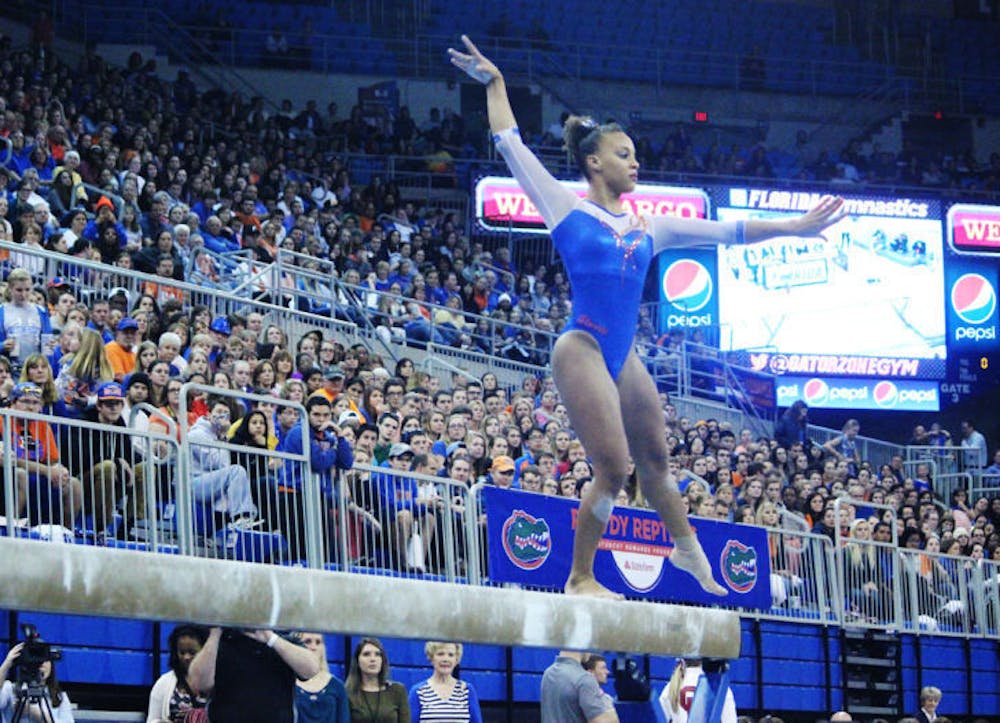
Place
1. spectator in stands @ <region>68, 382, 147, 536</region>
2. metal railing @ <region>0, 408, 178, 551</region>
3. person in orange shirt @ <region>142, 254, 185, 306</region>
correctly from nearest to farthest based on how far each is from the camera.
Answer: metal railing @ <region>0, 408, 178, 551</region>, spectator in stands @ <region>68, 382, 147, 536</region>, person in orange shirt @ <region>142, 254, 185, 306</region>

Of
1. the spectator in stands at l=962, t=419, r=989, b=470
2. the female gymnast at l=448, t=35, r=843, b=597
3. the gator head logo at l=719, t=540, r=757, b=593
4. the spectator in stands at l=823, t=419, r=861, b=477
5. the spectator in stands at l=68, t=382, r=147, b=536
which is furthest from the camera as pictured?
the spectator in stands at l=962, t=419, r=989, b=470

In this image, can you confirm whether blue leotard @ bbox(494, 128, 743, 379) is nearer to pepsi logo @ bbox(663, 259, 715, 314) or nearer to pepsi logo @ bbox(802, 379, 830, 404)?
pepsi logo @ bbox(663, 259, 715, 314)

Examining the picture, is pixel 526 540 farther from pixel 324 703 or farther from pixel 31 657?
pixel 31 657

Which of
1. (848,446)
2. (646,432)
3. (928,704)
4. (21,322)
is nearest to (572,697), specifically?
(646,432)

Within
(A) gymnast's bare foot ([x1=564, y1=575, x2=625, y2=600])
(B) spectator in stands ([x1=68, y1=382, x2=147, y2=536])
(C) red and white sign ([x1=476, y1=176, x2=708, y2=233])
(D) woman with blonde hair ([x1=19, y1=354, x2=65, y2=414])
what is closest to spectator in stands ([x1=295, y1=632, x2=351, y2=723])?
(B) spectator in stands ([x1=68, y1=382, x2=147, y2=536])

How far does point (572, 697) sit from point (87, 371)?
377 centimetres

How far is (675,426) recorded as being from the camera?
16.4 m

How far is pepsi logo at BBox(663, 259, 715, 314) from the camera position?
22766mm

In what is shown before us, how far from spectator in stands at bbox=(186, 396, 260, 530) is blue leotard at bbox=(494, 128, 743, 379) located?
376cm

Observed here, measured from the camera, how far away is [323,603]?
15.6 feet

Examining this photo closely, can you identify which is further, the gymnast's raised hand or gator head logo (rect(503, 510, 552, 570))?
gator head logo (rect(503, 510, 552, 570))

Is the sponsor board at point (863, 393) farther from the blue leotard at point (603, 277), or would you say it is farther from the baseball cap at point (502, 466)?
the blue leotard at point (603, 277)

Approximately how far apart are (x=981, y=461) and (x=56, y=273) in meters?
14.5

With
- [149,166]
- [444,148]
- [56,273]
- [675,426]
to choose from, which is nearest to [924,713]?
[675,426]
